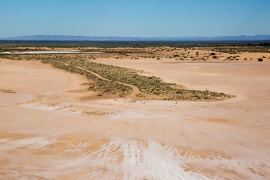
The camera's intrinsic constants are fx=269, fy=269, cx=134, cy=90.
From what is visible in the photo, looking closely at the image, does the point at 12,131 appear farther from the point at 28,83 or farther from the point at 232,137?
the point at 28,83

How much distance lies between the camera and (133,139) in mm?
9844

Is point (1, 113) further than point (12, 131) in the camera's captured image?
Yes

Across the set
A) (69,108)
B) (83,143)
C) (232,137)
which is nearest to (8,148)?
(83,143)

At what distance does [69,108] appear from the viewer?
571 inches

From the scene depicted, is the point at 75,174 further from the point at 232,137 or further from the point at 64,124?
the point at 232,137

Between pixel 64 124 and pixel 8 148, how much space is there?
285 cm

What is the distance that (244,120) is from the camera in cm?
1270

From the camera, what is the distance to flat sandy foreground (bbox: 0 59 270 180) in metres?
7.46

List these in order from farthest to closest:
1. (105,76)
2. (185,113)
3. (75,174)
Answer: (105,76) < (185,113) < (75,174)

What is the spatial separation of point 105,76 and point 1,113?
16.4 m

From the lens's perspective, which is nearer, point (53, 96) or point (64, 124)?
point (64, 124)

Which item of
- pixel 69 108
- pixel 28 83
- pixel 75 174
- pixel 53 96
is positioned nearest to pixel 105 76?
pixel 28 83

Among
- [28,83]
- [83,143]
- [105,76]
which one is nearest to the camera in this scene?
[83,143]

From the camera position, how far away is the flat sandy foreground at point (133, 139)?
746 cm
